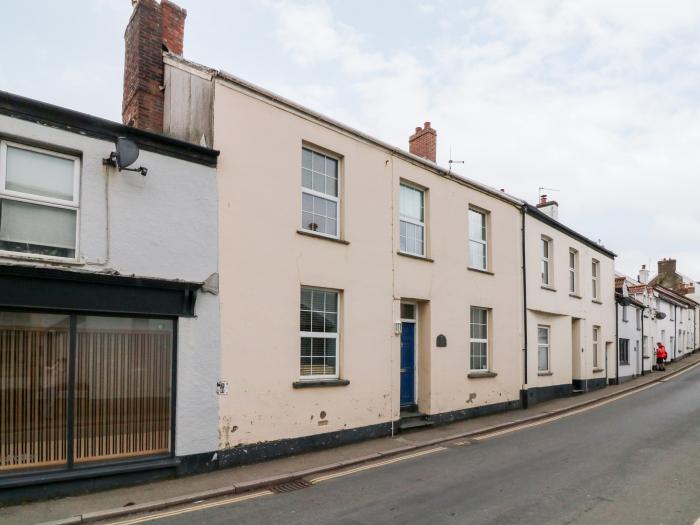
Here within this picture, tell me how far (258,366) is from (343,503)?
305cm

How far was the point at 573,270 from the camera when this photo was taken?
2169 cm

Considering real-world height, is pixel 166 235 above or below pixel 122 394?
above

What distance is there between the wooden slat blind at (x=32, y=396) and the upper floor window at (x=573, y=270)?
19401mm

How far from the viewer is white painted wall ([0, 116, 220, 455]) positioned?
7609 mm

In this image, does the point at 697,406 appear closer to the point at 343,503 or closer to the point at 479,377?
the point at 479,377

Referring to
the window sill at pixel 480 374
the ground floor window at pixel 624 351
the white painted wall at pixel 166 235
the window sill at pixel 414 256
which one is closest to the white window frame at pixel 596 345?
the ground floor window at pixel 624 351

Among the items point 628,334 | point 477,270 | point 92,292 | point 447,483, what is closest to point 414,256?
point 477,270

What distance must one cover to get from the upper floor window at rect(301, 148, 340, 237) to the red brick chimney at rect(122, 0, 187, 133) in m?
2.99

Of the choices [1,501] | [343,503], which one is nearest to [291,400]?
[343,503]

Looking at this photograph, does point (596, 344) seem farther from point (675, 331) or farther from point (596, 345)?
point (675, 331)

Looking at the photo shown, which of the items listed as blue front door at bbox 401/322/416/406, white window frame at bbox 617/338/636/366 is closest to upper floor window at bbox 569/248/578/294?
white window frame at bbox 617/338/636/366

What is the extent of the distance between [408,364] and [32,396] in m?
8.40

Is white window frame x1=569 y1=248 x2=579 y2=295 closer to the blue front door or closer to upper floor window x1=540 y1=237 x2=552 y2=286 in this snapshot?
upper floor window x1=540 y1=237 x2=552 y2=286

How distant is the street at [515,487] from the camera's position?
6516 millimetres
